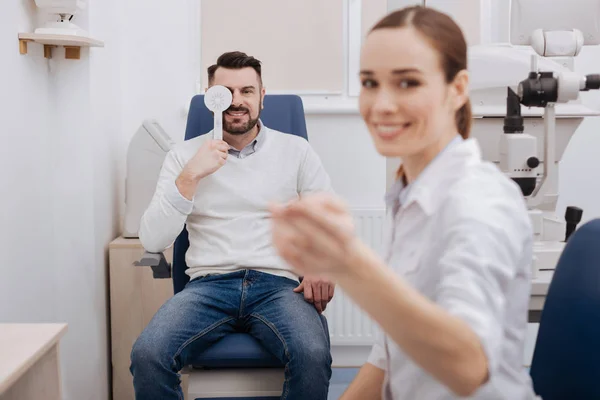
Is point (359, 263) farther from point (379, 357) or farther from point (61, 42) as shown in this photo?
point (61, 42)

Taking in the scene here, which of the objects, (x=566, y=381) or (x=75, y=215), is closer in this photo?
(x=566, y=381)

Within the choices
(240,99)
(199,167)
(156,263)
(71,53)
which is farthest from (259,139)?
(71,53)

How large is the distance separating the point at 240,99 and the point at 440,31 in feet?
4.38

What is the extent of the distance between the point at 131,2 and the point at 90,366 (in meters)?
1.42

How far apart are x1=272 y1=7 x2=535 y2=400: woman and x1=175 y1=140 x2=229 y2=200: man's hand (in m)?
1.08

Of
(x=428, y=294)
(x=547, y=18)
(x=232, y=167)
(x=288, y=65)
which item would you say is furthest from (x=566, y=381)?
(x=288, y=65)

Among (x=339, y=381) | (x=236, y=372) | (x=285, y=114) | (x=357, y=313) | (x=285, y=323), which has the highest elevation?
(x=285, y=114)

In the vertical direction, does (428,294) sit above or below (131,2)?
below

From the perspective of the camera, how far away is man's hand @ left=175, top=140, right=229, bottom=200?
2.00 m

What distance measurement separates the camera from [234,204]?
210 cm

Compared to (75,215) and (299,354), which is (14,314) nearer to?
(75,215)

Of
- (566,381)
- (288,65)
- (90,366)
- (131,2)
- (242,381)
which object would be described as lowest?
(90,366)

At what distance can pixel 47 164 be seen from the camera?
2.35m

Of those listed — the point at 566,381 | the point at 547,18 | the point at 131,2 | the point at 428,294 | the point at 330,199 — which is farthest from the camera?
the point at 131,2
